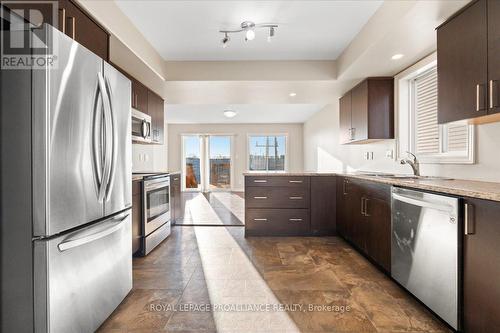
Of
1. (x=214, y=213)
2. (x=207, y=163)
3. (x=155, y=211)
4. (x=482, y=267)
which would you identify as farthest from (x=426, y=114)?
(x=207, y=163)

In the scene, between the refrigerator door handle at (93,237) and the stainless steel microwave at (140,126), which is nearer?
the refrigerator door handle at (93,237)

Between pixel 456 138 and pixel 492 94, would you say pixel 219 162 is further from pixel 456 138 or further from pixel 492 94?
pixel 492 94

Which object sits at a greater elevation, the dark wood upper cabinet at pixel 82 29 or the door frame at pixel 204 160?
the dark wood upper cabinet at pixel 82 29

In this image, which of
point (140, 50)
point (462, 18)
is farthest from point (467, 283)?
point (140, 50)

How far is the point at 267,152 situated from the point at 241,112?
2663mm

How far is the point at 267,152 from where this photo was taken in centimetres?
951

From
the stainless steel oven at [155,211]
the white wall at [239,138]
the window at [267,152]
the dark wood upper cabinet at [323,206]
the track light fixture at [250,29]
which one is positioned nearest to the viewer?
the track light fixture at [250,29]

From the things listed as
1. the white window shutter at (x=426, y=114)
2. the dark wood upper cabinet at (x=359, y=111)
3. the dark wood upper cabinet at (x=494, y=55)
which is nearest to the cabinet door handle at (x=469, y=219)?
the dark wood upper cabinet at (x=494, y=55)

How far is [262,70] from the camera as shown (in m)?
3.58

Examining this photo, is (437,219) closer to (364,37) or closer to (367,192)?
(367,192)

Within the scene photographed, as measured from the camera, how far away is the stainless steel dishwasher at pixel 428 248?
158 cm

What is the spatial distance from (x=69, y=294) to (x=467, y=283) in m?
2.19

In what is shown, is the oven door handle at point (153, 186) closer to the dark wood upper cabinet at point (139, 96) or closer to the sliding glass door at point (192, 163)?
the dark wood upper cabinet at point (139, 96)

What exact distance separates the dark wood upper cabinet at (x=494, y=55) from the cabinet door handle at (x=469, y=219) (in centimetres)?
66
